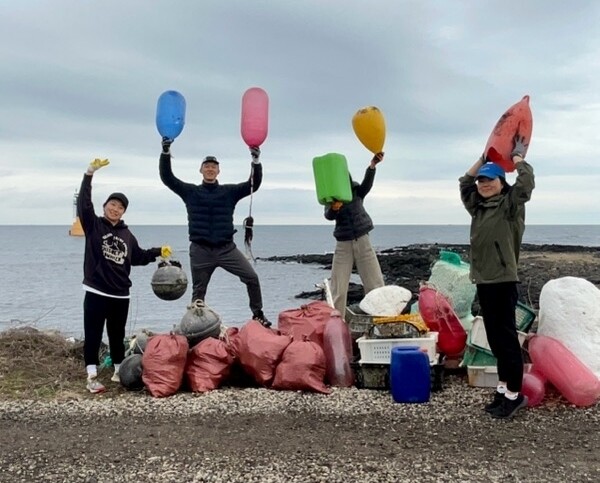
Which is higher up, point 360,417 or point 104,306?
point 104,306

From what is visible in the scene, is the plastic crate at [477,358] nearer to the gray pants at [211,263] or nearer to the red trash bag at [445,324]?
the red trash bag at [445,324]

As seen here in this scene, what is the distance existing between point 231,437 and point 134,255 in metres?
2.77

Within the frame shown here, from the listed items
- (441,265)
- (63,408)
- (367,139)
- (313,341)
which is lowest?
(63,408)

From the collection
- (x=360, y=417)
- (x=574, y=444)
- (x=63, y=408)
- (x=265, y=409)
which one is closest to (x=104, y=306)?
(x=63, y=408)

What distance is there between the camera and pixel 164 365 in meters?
6.74

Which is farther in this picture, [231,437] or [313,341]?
[313,341]

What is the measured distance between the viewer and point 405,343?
6.75 metres

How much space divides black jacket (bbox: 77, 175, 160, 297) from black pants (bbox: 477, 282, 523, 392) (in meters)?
3.70

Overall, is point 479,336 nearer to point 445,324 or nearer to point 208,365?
point 445,324

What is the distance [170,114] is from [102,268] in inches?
78.4

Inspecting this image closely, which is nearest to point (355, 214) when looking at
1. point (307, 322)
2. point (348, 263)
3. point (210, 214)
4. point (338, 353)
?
point (348, 263)

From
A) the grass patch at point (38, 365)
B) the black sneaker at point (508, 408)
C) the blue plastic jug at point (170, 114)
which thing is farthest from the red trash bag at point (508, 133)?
the grass patch at point (38, 365)

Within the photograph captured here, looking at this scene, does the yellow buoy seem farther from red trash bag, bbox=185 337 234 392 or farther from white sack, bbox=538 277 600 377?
red trash bag, bbox=185 337 234 392

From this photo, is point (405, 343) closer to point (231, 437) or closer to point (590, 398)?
point (590, 398)
